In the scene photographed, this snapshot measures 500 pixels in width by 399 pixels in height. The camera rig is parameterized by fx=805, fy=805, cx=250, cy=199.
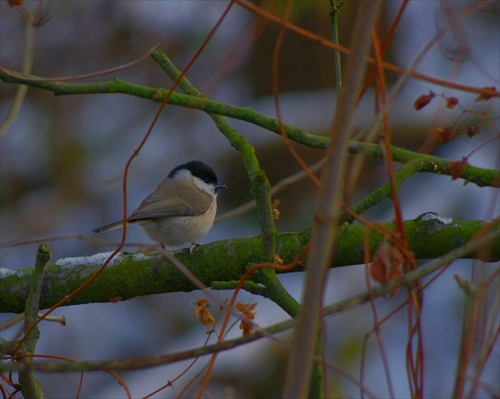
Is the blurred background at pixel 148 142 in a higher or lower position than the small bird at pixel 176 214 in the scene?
higher

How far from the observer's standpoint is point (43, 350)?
7.09 metres

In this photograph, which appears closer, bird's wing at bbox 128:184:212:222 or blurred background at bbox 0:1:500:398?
bird's wing at bbox 128:184:212:222

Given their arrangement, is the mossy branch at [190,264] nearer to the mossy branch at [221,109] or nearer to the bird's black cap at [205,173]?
the mossy branch at [221,109]

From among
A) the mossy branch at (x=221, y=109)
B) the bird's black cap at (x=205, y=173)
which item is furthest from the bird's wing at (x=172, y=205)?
the mossy branch at (x=221, y=109)

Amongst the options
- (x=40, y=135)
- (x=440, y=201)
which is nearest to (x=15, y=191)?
(x=40, y=135)

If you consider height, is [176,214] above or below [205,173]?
below

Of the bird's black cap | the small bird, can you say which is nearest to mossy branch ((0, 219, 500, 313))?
the small bird

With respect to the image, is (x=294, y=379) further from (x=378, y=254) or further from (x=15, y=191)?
(x=15, y=191)

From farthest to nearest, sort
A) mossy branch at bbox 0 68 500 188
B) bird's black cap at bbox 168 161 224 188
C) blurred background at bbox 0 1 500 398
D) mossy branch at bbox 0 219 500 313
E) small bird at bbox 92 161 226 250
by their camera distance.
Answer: blurred background at bbox 0 1 500 398, bird's black cap at bbox 168 161 224 188, small bird at bbox 92 161 226 250, mossy branch at bbox 0 219 500 313, mossy branch at bbox 0 68 500 188

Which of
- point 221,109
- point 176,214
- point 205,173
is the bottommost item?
point 221,109

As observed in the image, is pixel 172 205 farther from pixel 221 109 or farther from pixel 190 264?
pixel 221 109

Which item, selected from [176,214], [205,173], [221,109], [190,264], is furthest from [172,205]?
[221,109]

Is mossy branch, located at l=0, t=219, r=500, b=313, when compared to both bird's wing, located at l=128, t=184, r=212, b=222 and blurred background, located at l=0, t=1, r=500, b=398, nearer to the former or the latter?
bird's wing, located at l=128, t=184, r=212, b=222

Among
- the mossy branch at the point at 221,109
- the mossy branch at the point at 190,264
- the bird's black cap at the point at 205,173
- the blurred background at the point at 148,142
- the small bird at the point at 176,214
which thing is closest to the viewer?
the mossy branch at the point at 221,109
